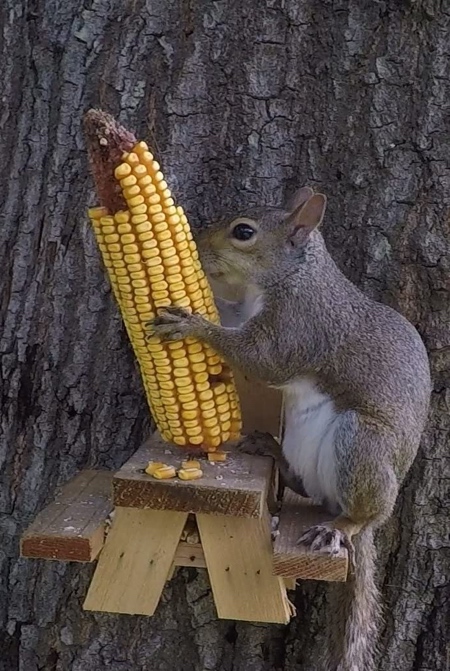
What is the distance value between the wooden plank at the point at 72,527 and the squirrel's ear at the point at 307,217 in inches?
25.2

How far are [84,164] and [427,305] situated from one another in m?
0.82

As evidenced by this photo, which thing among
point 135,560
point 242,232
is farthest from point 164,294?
point 135,560

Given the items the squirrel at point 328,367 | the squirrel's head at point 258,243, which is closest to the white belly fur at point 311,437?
the squirrel at point 328,367

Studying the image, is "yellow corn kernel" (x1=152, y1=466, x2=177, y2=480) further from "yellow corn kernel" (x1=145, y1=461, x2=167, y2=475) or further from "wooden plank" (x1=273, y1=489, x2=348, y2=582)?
"wooden plank" (x1=273, y1=489, x2=348, y2=582)

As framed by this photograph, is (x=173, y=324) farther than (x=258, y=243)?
No

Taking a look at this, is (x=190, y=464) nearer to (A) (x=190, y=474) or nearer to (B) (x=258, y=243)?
(A) (x=190, y=474)

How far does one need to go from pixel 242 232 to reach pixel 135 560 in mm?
670

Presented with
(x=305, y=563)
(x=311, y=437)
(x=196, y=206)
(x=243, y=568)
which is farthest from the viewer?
(x=196, y=206)

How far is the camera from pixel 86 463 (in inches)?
85.5

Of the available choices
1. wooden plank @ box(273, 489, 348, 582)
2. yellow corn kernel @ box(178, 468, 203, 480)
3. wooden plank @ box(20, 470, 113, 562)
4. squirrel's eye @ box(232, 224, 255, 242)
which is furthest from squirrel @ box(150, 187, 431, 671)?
wooden plank @ box(20, 470, 113, 562)

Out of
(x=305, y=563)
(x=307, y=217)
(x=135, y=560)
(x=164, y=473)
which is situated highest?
(x=307, y=217)

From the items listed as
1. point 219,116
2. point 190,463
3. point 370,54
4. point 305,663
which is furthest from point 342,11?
point 305,663

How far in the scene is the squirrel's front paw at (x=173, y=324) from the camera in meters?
1.71

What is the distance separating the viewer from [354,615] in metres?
1.93
